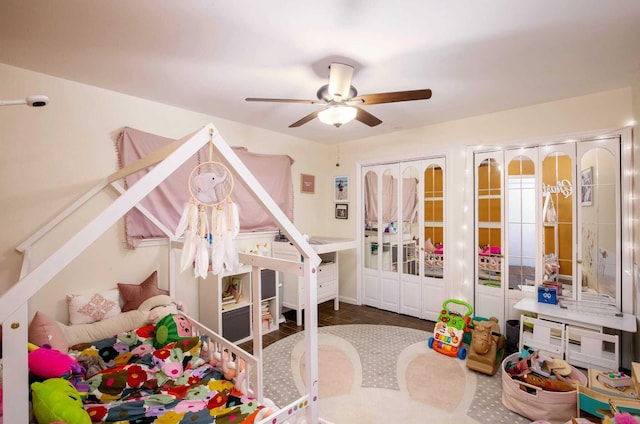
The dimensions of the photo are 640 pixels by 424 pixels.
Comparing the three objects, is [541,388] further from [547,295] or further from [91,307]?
[91,307]

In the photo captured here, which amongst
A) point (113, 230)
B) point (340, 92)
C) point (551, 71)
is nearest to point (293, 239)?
point (340, 92)

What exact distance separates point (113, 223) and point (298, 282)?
3012mm

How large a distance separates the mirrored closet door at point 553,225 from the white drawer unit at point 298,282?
5.93 feet

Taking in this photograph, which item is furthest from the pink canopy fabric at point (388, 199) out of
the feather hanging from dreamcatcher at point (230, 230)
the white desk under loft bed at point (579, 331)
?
the feather hanging from dreamcatcher at point (230, 230)

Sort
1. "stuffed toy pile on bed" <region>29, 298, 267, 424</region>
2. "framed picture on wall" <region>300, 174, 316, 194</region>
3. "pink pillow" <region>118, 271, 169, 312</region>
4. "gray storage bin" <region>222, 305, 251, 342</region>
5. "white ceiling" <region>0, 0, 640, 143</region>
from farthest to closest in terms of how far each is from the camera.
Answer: "framed picture on wall" <region>300, 174, 316, 194</region>
"gray storage bin" <region>222, 305, 251, 342</region>
"pink pillow" <region>118, 271, 169, 312</region>
"white ceiling" <region>0, 0, 640, 143</region>
"stuffed toy pile on bed" <region>29, 298, 267, 424</region>

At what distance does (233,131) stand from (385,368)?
304 centimetres

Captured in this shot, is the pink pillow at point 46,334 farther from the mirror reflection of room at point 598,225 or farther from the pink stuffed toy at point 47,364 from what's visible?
the mirror reflection of room at point 598,225

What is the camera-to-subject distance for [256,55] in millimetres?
2143

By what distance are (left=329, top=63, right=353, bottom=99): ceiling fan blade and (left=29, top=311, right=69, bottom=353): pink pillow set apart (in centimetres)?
249

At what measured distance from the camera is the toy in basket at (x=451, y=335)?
3.01 metres

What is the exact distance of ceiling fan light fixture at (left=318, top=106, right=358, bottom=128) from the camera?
232 cm

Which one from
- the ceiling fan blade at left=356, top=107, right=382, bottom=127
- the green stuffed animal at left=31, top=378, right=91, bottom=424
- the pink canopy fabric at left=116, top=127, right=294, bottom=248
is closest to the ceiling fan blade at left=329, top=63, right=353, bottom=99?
the ceiling fan blade at left=356, top=107, right=382, bottom=127

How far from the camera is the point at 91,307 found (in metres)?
2.53

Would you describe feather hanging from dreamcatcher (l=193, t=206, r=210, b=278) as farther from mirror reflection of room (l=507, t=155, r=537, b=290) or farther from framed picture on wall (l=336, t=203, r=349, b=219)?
framed picture on wall (l=336, t=203, r=349, b=219)
